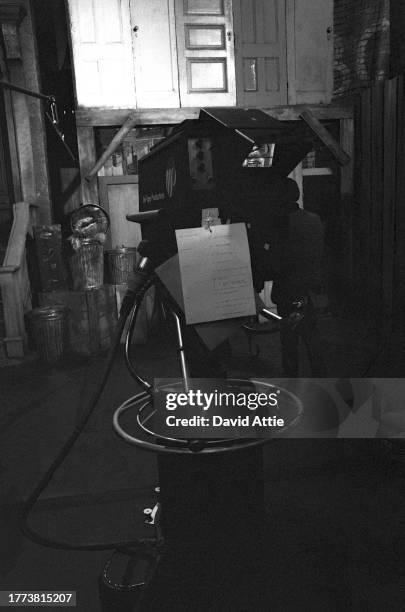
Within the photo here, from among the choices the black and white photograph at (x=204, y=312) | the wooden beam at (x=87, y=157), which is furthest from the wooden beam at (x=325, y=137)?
the wooden beam at (x=87, y=157)

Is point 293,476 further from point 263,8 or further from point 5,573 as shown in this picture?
point 263,8

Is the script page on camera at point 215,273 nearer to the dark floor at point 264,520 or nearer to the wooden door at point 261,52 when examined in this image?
the dark floor at point 264,520

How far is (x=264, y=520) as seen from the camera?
1.64 m

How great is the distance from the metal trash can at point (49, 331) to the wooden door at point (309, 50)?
4317mm

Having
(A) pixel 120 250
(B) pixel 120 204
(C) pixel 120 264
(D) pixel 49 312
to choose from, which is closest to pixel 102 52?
(B) pixel 120 204

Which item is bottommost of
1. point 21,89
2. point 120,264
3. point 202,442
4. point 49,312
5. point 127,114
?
point 49,312

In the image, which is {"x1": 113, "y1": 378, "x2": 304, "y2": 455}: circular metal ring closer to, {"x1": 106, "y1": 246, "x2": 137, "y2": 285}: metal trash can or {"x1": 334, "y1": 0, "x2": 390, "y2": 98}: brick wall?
{"x1": 106, "y1": 246, "x2": 137, "y2": 285}: metal trash can

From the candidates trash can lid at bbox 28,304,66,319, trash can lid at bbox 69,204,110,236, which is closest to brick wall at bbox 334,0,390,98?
trash can lid at bbox 69,204,110,236

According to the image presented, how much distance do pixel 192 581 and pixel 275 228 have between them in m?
1.07

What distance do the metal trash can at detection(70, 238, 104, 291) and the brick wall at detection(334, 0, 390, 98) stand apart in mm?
4818

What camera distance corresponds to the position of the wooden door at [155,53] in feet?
20.8

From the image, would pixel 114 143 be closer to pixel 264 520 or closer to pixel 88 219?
pixel 88 219

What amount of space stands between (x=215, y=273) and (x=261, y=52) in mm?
6521

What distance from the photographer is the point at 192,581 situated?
59.2 inches
